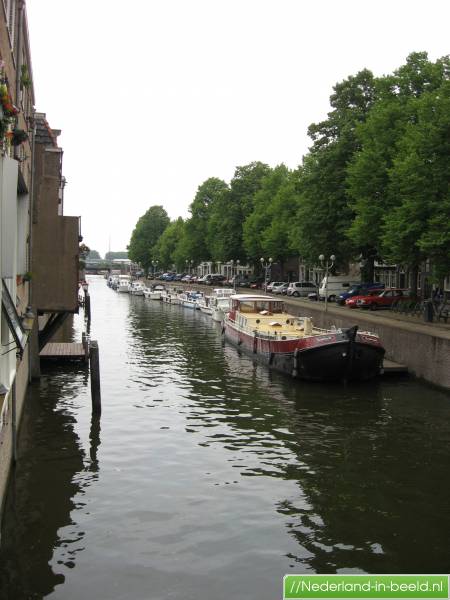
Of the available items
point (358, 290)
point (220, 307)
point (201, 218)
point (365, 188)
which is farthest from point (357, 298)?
point (201, 218)

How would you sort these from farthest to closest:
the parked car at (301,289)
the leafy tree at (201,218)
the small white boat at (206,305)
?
the leafy tree at (201,218) → the small white boat at (206,305) → the parked car at (301,289)

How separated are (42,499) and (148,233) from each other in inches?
5397

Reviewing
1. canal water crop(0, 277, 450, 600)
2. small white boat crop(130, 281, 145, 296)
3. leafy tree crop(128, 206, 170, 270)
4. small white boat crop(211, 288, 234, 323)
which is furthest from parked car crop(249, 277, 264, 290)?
leafy tree crop(128, 206, 170, 270)

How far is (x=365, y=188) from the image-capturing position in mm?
41531

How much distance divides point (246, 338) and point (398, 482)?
20.4 meters

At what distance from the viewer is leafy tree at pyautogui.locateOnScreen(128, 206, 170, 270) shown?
149 meters

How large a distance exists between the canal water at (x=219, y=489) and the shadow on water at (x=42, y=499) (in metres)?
0.03

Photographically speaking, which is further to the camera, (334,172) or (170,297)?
(170,297)

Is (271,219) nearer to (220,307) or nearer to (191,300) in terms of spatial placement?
(191,300)

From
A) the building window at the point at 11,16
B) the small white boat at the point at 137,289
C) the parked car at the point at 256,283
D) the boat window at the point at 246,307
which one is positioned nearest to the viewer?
the building window at the point at 11,16

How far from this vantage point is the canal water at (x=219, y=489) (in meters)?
10.5

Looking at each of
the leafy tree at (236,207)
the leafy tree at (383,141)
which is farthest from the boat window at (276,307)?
the leafy tree at (236,207)

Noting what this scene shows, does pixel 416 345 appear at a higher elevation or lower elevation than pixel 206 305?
higher

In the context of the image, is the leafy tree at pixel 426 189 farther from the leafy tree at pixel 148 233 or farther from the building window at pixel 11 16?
the leafy tree at pixel 148 233
